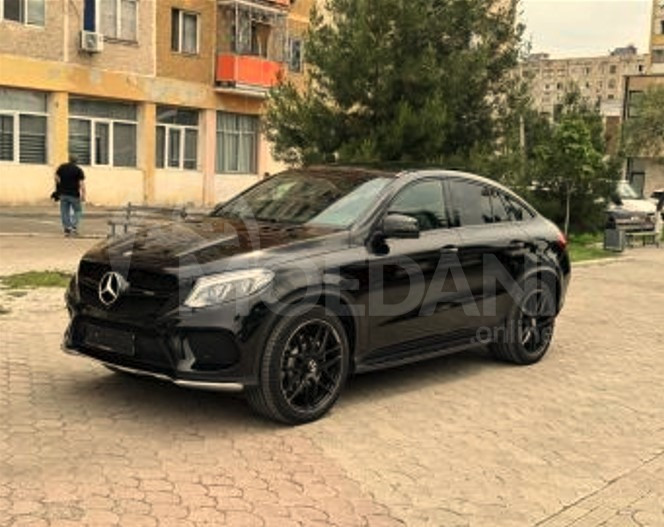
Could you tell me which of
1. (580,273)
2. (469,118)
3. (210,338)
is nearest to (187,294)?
(210,338)

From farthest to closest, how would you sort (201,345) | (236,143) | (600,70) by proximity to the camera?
(600,70), (236,143), (201,345)

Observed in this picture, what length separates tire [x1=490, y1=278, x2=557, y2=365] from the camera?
780cm

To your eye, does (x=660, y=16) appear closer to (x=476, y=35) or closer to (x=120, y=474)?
(x=476, y=35)

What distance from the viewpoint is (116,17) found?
28000 mm

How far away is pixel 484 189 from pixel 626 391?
202 centimetres

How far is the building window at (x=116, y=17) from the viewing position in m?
27.2

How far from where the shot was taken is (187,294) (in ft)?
17.8

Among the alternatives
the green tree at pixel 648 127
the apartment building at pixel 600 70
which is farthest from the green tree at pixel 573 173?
the apartment building at pixel 600 70

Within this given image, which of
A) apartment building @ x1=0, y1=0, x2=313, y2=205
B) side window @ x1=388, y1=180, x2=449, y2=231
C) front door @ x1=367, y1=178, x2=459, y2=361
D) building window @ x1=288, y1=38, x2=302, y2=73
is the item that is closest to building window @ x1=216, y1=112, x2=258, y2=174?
apartment building @ x1=0, y1=0, x2=313, y2=205

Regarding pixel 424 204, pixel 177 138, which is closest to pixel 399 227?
pixel 424 204

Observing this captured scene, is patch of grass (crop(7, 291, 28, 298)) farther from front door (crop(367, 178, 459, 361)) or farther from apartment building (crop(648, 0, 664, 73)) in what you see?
apartment building (crop(648, 0, 664, 73))

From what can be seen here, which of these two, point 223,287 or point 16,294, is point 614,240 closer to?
point 16,294

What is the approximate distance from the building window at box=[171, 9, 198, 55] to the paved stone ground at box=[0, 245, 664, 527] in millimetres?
23920

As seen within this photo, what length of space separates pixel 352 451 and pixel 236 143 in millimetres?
28977
